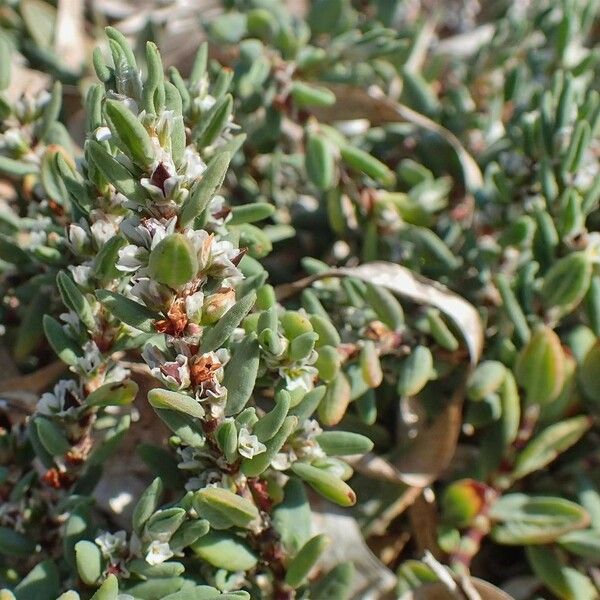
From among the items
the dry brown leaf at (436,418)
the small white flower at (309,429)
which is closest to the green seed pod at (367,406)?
the dry brown leaf at (436,418)

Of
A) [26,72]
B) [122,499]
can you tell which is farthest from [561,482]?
[26,72]

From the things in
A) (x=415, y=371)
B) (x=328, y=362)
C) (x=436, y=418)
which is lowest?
(x=436, y=418)

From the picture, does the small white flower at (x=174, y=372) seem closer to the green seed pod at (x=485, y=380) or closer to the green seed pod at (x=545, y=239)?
the green seed pod at (x=485, y=380)

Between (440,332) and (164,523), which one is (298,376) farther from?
(440,332)

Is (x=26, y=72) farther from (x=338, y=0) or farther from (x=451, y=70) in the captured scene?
(x=451, y=70)

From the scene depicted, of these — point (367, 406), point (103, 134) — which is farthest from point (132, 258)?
point (367, 406)

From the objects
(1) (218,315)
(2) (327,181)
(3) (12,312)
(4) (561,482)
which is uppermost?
(1) (218,315)

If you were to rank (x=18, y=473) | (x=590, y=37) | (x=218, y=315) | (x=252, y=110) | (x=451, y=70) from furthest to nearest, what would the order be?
(x=590, y=37) → (x=451, y=70) → (x=252, y=110) → (x=18, y=473) → (x=218, y=315)

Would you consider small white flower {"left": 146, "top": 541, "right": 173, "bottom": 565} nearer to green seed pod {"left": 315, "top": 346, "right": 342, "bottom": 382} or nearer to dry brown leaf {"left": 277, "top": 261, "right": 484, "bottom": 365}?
green seed pod {"left": 315, "top": 346, "right": 342, "bottom": 382}
